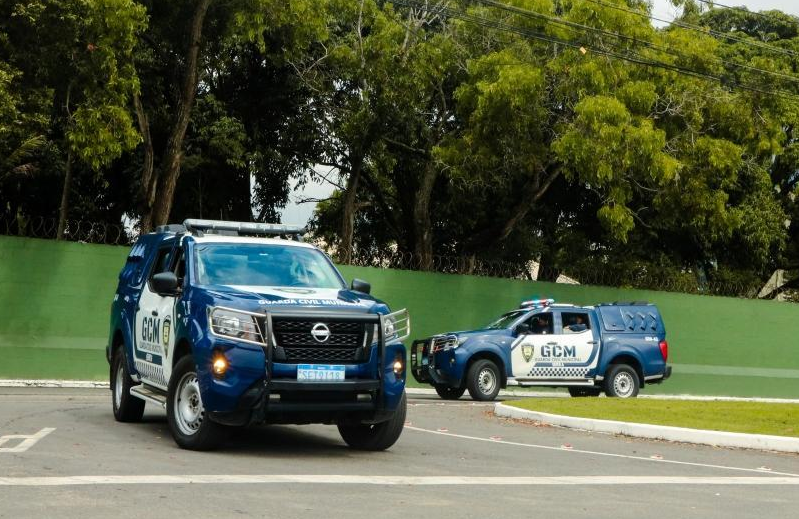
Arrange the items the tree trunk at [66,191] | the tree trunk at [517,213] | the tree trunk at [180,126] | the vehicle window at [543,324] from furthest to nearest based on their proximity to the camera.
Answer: the tree trunk at [517,213] → the tree trunk at [66,191] → the tree trunk at [180,126] → the vehicle window at [543,324]

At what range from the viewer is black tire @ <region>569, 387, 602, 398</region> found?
25422 millimetres

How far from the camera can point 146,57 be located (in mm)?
25656

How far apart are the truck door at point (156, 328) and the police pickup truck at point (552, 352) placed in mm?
10216

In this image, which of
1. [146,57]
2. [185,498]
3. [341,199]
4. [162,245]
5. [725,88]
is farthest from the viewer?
[341,199]

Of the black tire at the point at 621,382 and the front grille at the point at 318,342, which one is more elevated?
the front grille at the point at 318,342

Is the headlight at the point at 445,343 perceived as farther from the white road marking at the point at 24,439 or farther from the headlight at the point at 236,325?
the headlight at the point at 236,325

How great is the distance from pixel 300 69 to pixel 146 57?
500 centimetres

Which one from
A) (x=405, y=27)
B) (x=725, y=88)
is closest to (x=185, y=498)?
(x=405, y=27)

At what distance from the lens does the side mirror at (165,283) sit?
38.2 ft

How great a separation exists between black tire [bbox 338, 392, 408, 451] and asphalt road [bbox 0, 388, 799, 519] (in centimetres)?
21

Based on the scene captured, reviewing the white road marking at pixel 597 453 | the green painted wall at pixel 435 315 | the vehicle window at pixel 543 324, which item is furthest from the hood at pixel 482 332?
the white road marking at pixel 597 453

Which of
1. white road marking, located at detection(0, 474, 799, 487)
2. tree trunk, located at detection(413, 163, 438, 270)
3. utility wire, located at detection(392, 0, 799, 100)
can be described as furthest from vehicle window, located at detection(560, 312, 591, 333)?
white road marking, located at detection(0, 474, 799, 487)

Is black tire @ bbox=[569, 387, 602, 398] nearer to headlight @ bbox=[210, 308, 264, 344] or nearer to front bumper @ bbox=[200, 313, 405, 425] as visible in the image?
front bumper @ bbox=[200, 313, 405, 425]

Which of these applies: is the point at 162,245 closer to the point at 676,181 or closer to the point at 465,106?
the point at 465,106
